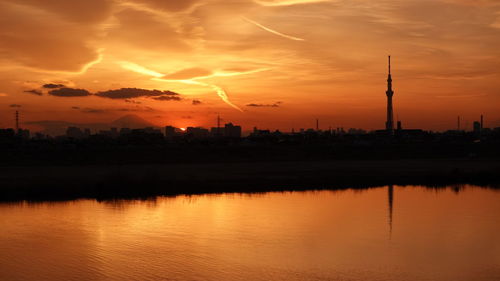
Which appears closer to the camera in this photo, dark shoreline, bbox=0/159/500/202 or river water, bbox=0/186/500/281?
river water, bbox=0/186/500/281

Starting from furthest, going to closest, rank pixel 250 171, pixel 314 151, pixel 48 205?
pixel 314 151 → pixel 250 171 → pixel 48 205

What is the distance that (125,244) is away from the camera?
84.2 ft

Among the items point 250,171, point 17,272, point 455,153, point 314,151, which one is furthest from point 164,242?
point 455,153

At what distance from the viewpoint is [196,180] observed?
165 ft

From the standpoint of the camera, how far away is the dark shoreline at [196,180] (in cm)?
4222

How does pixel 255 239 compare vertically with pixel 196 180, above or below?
below

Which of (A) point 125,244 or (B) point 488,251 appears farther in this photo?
(A) point 125,244

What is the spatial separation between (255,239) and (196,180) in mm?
24596

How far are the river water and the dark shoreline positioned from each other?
3.33 metres

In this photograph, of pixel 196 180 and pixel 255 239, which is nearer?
pixel 255 239

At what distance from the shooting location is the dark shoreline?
42.2 metres

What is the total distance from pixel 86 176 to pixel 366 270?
3780 cm

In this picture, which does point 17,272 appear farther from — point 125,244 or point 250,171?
point 250,171

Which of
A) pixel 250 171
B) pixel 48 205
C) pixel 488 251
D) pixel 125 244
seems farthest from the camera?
pixel 250 171
